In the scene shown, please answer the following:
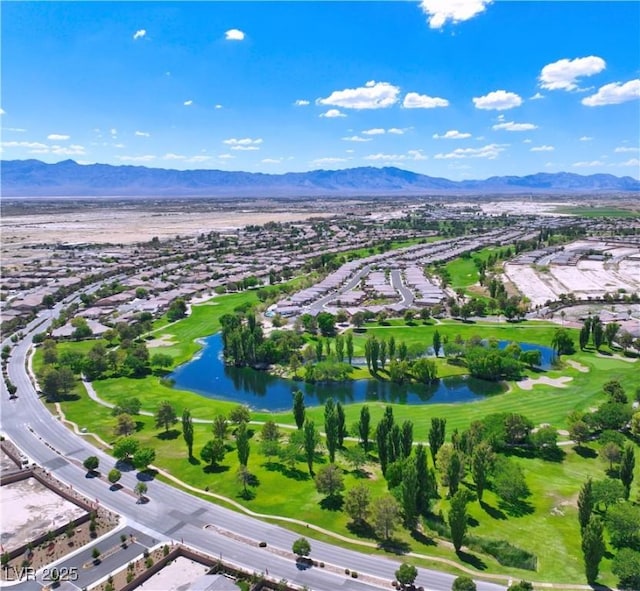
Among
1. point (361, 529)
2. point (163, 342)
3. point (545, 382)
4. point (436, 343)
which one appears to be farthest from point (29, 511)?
point (545, 382)

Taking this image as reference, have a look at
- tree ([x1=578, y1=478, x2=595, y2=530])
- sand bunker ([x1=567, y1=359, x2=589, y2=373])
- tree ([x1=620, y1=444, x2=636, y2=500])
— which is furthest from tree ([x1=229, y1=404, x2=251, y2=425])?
sand bunker ([x1=567, y1=359, x2=589, y2=373])

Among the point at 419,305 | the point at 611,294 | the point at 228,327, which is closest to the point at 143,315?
the point at 228,327

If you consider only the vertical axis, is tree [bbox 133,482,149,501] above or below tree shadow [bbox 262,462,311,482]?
above

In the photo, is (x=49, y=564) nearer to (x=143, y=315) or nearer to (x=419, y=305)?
A: (x=143, y=315)

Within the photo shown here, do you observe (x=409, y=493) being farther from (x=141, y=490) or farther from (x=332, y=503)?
(x=141, y=490)

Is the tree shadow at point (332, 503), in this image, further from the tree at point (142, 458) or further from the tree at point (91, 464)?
the tree at point (91, 464)

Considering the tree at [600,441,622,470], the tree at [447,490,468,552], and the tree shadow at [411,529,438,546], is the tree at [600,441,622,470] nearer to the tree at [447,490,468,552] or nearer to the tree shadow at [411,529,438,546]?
the tree at [447,490,468,552]
